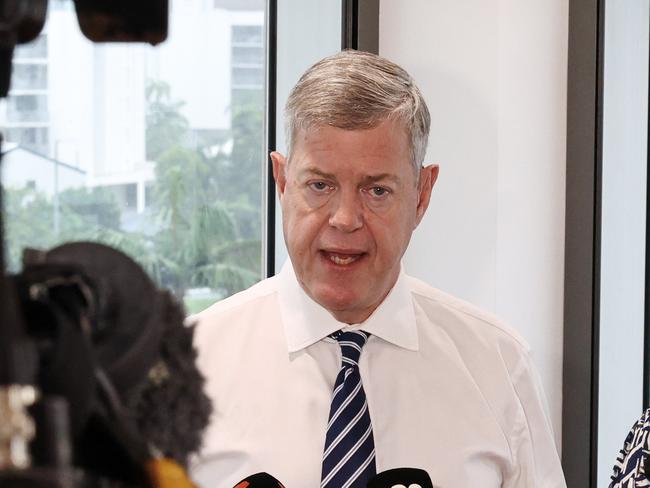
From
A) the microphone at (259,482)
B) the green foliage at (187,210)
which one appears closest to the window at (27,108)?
the green foliage at (187,210)

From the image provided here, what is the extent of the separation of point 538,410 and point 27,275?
1.48m

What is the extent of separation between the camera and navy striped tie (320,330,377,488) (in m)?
1.52

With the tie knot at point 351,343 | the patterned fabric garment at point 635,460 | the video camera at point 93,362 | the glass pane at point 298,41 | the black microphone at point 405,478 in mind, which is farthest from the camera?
the glass pane at point 298,41

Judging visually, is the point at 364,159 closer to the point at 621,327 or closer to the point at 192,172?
the point at 192,172

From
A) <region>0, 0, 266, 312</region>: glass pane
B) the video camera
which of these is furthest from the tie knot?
the video camera

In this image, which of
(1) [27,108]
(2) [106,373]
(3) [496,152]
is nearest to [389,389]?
(1) [27,108]

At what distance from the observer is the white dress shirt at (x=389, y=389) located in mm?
1599

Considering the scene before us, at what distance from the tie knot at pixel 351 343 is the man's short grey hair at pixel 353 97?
1.02ft

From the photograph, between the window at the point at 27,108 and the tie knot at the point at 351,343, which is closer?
the tie knot at the point at 351,343

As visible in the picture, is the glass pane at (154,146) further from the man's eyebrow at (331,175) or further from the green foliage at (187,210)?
the man's eyebrow at (331,175)

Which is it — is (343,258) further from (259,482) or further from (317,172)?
(259,482)

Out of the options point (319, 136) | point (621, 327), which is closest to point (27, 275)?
point (319, 136)

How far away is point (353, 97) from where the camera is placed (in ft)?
5.13

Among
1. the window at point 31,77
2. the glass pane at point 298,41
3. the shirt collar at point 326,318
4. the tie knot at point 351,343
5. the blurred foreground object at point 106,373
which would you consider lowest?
the tie knot at point 351,343
